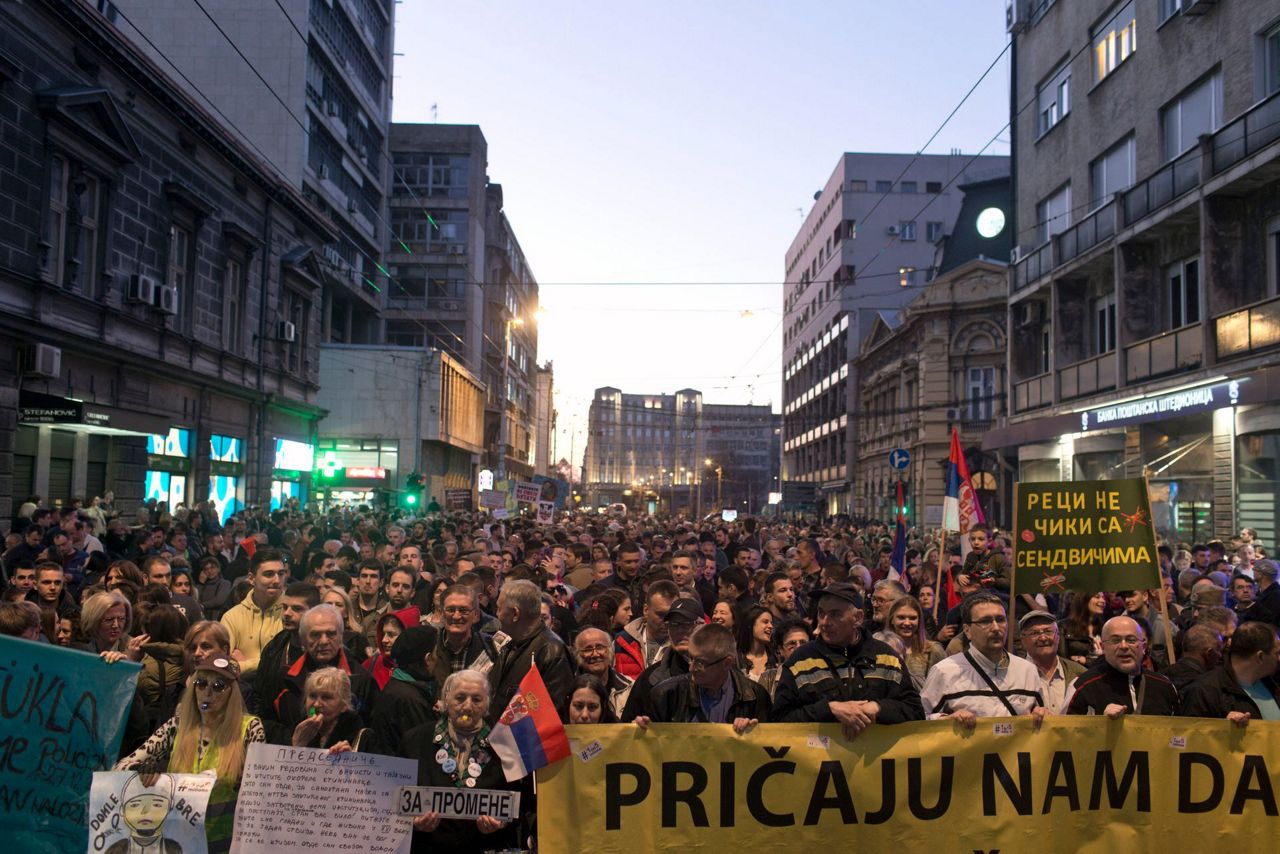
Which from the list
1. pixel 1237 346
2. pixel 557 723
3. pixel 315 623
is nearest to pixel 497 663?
pixel 315 623

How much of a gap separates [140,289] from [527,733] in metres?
20.1

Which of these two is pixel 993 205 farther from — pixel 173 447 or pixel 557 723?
pixel 557 723

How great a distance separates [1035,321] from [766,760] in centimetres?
2901

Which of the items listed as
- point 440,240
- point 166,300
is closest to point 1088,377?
point 166,300

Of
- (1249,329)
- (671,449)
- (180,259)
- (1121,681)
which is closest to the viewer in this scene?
(1121,681)

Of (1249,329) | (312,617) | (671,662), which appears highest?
(1249,329)

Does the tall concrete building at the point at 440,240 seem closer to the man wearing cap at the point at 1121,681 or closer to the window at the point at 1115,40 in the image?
the window at the point at 1115,40

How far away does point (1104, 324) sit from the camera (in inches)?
1088

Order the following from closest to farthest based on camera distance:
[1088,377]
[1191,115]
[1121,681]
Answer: [1121,681] → [1191,115] → [1088,377]

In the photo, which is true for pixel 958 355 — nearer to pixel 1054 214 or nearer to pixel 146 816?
pixel 1054 214

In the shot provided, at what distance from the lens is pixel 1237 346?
1992 centimetres

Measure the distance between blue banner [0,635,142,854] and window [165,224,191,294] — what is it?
21.2 meters

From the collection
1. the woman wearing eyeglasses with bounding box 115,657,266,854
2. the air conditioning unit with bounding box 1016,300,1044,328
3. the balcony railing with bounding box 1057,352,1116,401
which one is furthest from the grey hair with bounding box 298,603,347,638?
the air conditioning unit with bounding box 1016,300,1044,328

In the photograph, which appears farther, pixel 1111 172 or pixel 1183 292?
pixel 1111 172
